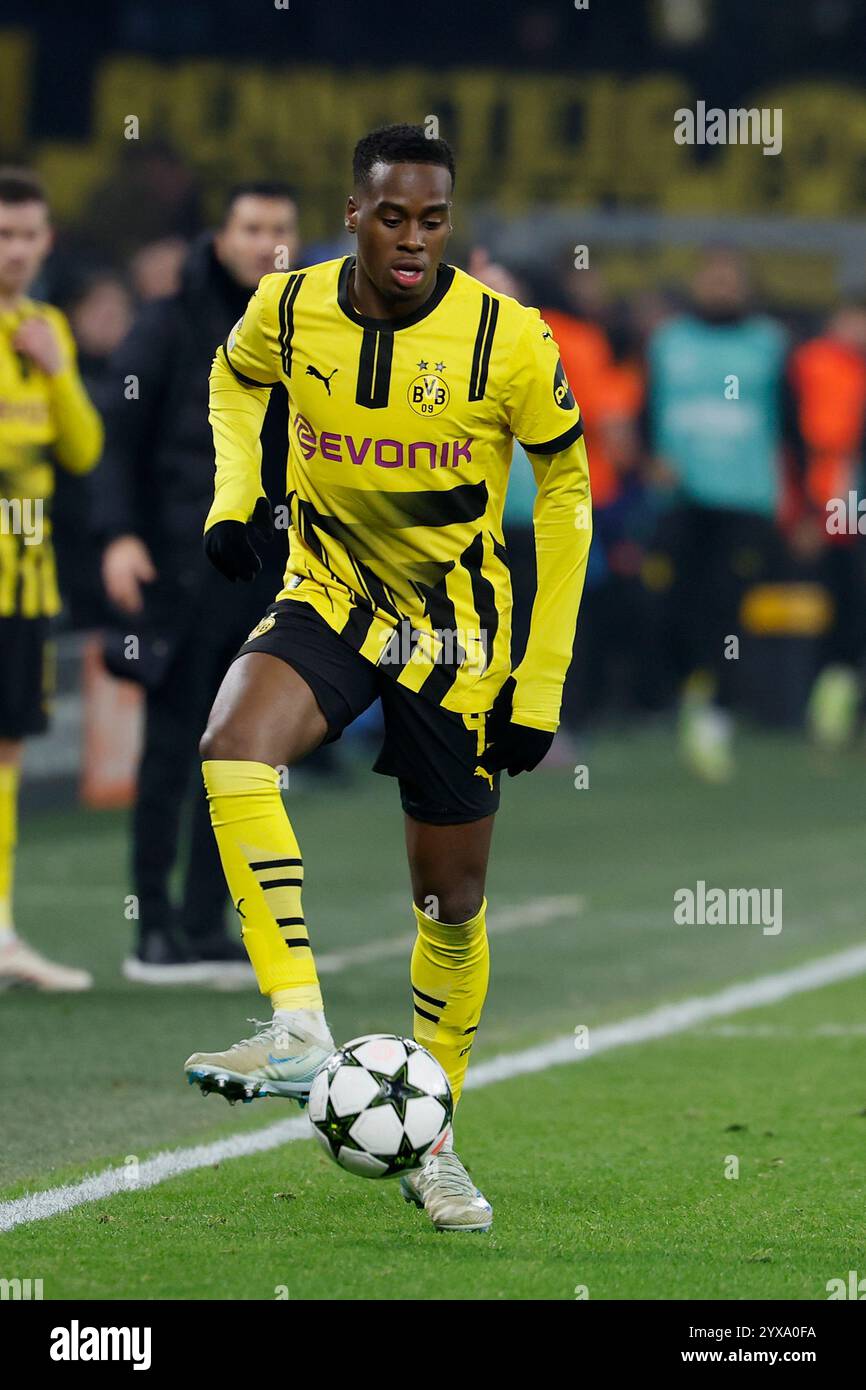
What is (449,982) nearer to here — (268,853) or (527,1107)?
(268,853)

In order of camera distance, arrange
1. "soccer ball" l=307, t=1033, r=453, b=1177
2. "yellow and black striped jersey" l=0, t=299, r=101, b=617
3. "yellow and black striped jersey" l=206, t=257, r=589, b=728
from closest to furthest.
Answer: "soccer ball" l=307, t=1033, r=453, b=1177
"yellow and black striped jersey" l=206, t=257, r=589, b=728
"yellow and black striped jersey" l=0, t=299, r=101, b=617

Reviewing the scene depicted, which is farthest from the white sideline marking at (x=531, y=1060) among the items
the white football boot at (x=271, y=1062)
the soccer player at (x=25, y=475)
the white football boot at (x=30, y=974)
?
the soccer player at (x=25, y=475)

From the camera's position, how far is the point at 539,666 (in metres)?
4.92

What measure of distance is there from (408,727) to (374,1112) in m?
0.78

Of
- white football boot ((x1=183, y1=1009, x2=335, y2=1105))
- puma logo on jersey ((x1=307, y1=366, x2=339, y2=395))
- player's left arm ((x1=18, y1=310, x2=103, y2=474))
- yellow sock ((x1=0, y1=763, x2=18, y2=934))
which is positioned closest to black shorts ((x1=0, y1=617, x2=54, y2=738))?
yellow sock ((x1=0, y1=763, x2=18, y2=934))

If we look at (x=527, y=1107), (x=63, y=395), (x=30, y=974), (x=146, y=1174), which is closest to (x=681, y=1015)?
(x=527, y=1107)

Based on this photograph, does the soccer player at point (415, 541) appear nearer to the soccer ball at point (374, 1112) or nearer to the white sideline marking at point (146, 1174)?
the soccer ball at point (374, 1112)

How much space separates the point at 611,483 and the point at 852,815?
3006mm

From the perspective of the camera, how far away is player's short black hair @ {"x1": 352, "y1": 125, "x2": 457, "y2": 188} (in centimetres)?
470

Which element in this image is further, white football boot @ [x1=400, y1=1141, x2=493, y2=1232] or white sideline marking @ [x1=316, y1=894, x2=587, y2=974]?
white sideline marking @ [x1=316, y1=894, x2=587, y2=974]

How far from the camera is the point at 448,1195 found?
473 cm

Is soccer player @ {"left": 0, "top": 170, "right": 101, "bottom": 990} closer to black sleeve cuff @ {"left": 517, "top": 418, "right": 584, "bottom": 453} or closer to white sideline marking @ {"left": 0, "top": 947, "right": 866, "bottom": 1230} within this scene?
white sideline marking @ {"left": 0, "top": 947, "right": 866, "bottom": 1230}

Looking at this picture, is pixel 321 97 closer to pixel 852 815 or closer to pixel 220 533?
pixel 852 815

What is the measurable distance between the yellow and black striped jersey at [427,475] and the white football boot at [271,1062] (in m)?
0.70
